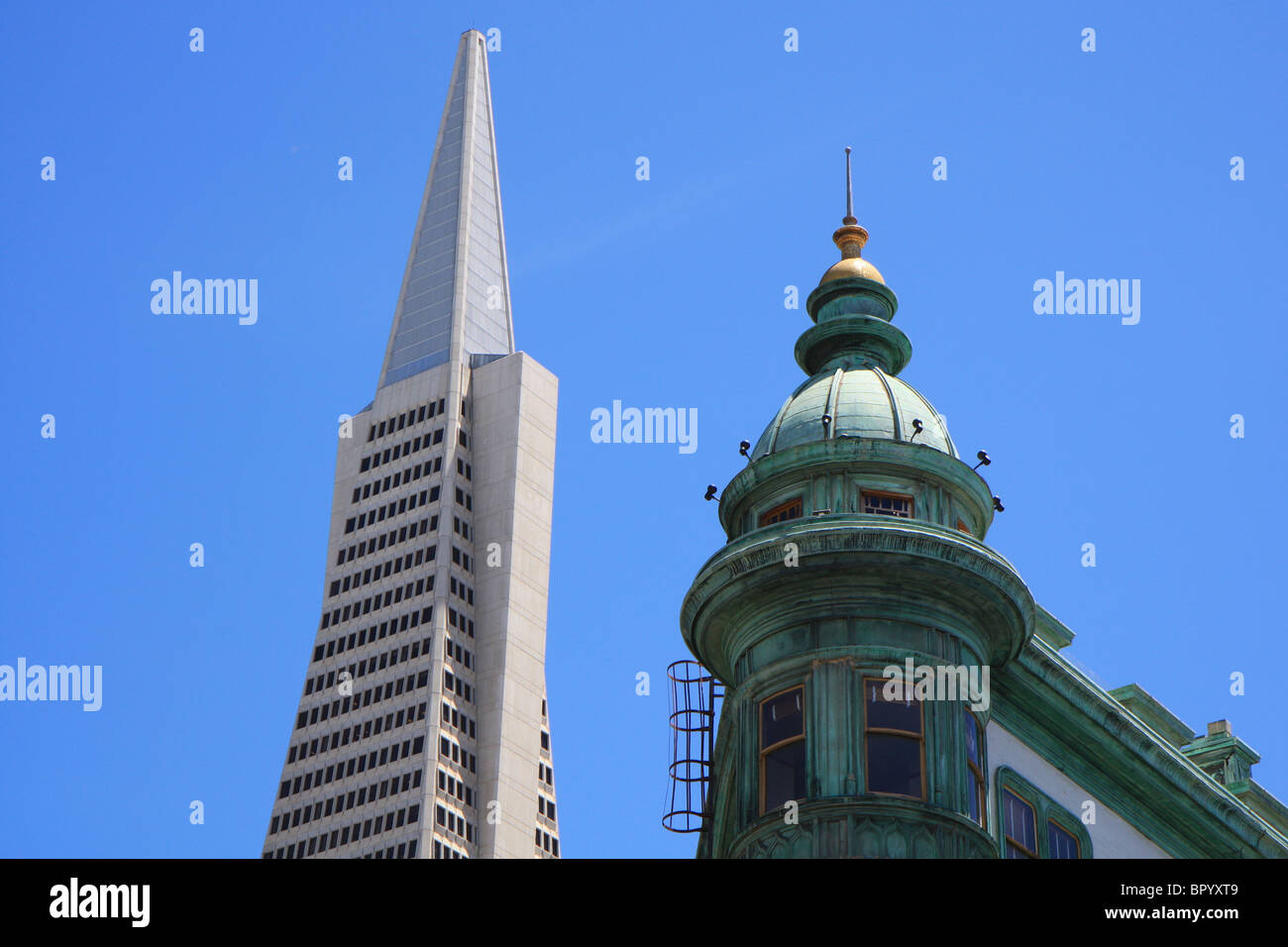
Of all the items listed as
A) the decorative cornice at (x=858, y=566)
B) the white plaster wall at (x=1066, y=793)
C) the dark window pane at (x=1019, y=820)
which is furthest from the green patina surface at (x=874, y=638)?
the dark window pane at (x=1019, y=820)

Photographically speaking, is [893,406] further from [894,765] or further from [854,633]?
[894,765]

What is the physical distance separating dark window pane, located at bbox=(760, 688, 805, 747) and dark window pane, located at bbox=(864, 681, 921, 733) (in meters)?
1.08

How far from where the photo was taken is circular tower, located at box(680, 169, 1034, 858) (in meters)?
30.6

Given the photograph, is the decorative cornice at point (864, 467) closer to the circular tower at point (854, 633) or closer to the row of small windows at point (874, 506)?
the circular tower at point (854, 633)

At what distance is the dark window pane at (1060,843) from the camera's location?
34312mm

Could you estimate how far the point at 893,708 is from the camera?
103 ft

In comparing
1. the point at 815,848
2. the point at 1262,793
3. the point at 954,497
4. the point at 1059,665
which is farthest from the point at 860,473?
the point at 1262,793

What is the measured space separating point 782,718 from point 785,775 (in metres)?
0.98

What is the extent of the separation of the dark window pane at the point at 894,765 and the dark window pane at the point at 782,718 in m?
1.22

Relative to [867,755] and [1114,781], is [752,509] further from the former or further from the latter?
[1114,781]

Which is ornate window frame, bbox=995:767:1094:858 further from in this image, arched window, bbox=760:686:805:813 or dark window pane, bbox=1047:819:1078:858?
arched window, bbox=760:686:805:813

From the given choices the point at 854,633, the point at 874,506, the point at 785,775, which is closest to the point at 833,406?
the point at 874,506
